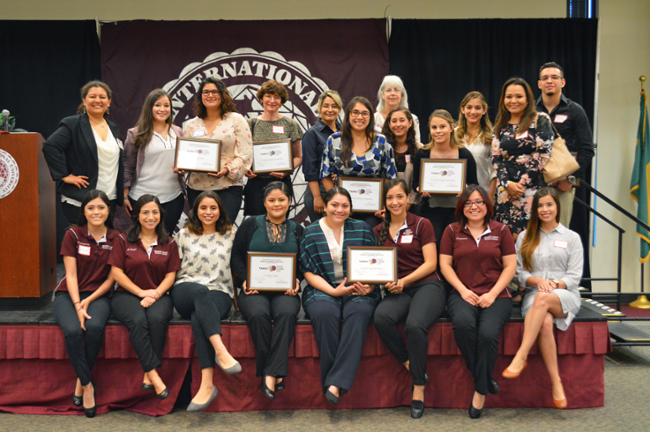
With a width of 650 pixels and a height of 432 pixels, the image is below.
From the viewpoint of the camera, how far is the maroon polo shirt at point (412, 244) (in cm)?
313

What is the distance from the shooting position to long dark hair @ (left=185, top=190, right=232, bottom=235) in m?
3.17

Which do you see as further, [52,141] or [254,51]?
[254,51]

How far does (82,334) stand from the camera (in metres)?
2.89

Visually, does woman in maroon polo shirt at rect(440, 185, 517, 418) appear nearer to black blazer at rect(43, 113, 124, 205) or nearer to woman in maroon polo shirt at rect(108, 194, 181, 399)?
woman in maroon polo shirt at rect(108, 194, 181, 399)

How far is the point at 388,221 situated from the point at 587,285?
360 centimetres

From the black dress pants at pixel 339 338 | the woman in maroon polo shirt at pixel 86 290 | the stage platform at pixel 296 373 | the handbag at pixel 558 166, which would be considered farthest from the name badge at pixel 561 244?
the woman in maroon polo shirt at pixel 86 290

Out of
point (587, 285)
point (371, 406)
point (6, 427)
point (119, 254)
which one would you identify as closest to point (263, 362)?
point (371, 406)

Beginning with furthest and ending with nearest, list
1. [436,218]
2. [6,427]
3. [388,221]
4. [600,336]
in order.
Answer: [436,218], [388,221], [600,336], [6,427]

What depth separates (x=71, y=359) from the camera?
9.38 ft

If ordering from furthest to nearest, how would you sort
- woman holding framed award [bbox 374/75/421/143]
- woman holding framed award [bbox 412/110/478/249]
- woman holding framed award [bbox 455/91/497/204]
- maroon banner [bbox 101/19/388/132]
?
maroon banner [bbox 101/19/388/132] < woman holding framed award [bbox 374/75/421/143] < woman holding framed award [bbox 455/91/497/204] < woman holding framed award [bbox 412/110/478/249]

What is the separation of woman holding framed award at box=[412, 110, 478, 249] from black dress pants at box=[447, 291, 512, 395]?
0.70m

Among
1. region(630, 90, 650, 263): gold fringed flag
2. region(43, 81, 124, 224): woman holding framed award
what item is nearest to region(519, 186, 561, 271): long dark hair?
region(43, 81, 124, 224): woman holding framed award

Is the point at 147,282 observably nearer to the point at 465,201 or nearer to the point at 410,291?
the point at 410,291

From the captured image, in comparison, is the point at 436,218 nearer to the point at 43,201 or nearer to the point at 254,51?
the point at 43,201
